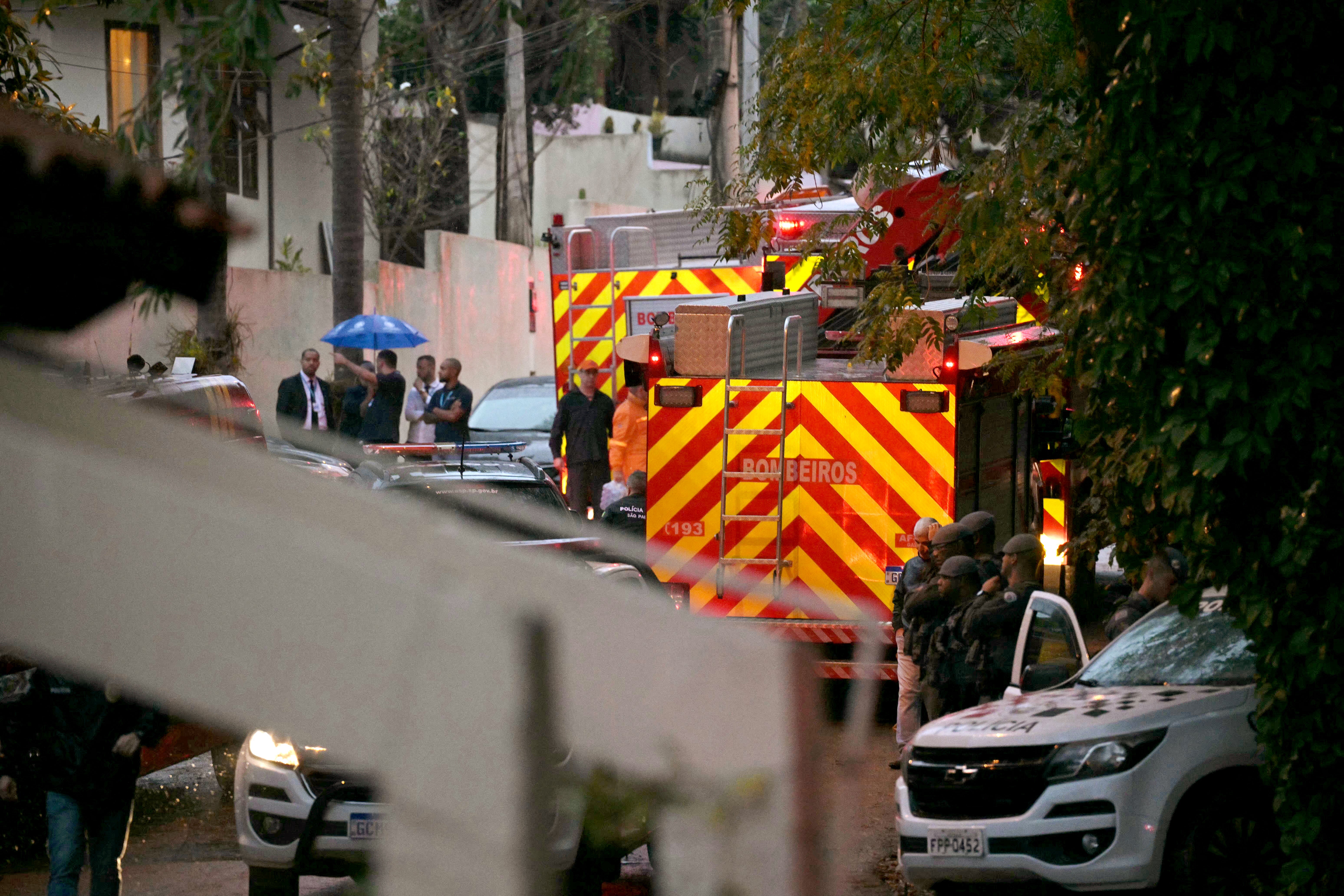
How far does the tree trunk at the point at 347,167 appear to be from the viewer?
1667 centimetres

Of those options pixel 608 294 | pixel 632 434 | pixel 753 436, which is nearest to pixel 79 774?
pixel 753 436

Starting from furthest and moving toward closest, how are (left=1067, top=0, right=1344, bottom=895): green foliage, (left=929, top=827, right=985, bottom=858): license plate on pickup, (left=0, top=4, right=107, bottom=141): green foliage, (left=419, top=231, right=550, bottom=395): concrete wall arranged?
(left=419, top=231, right=550, bottom=395): concrete wall
(left=0, top=4, right=107, bottom=141): green foliage
(left=929, top=827, right=985, bottom=858): license plate on pickup
(left=1067, top=0, right=1344, bottom=895): green foliage

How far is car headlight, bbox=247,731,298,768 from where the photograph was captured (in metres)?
1.71

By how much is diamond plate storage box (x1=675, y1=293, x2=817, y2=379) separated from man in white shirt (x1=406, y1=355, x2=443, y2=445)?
6.34 meters

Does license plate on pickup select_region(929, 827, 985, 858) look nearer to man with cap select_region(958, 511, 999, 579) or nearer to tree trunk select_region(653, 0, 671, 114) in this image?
man with cap select_region(958, 511, 999, 579)

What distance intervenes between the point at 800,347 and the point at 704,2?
8.76 ft

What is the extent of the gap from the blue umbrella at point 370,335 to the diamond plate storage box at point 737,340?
8.25m

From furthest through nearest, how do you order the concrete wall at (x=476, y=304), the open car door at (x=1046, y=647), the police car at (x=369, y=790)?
the concrete wall at (x=476, y=304)
the open car door at (x=1046, y=647)
the police car at (x=369, y=790)

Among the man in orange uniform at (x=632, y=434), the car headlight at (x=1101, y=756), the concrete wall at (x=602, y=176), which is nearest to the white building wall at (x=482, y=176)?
the concrete wall at (x=602, y=176)

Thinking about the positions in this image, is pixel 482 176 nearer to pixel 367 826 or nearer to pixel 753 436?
A: pixel 753 436

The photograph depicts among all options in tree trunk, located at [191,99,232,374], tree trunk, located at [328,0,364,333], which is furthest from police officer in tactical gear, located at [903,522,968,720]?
tree trunk, located at [328,0,364,333]

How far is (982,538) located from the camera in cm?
955

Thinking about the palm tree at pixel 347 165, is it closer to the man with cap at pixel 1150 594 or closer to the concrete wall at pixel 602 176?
the man with cap at pixel 1150 594

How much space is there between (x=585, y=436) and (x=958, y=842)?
365 inches
